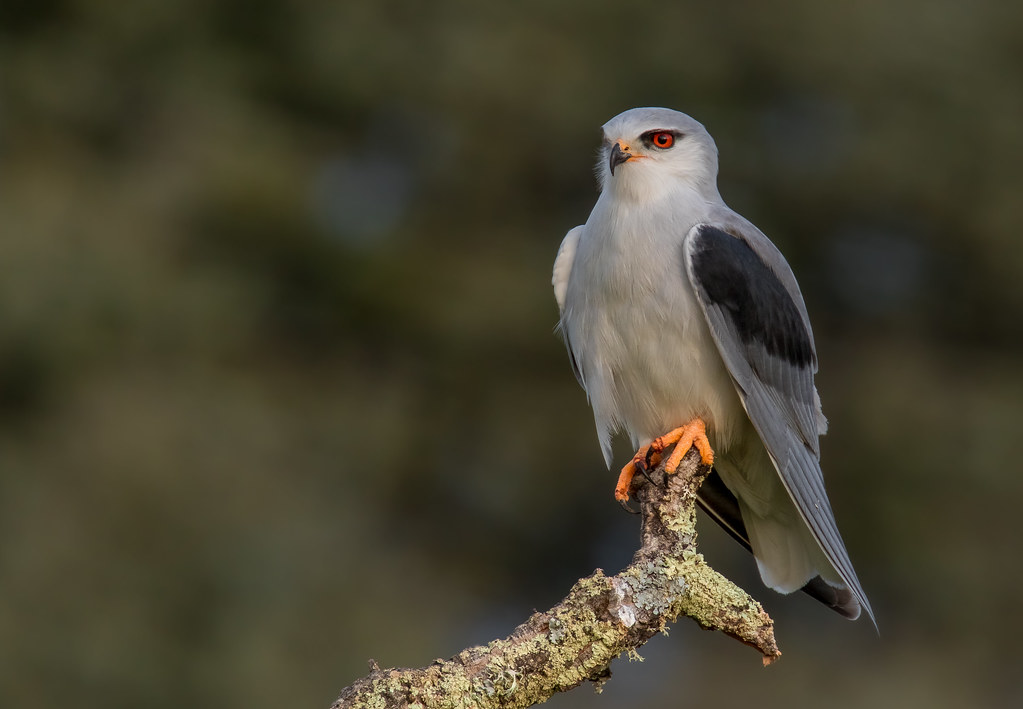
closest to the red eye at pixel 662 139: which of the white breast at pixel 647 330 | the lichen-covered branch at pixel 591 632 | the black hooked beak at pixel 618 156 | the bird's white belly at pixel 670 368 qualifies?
the black hooked beak at pixel 618 156

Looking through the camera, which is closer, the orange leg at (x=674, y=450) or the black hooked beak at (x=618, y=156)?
the orange leg at (x=674, y=450)

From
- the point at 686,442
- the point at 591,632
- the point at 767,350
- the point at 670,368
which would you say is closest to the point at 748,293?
the point at 767,350

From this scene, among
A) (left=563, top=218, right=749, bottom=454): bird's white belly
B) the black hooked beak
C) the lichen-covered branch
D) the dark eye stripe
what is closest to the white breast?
(left=563, top=218, right=749, bottom=454): bird's white belly

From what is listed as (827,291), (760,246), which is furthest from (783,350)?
(827,291)

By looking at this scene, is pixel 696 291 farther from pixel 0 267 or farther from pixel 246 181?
pixel 246 181

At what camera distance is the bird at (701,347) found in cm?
379

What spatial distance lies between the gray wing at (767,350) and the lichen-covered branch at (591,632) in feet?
2.15

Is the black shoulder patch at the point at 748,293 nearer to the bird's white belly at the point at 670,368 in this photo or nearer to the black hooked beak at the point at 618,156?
the bird's white belly at the point at 670,368

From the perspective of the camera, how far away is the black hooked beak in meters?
4.00

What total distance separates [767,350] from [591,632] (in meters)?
1.42

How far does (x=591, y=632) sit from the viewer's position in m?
2.81

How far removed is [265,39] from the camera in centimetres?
1231

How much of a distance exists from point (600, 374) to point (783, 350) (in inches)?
22.8

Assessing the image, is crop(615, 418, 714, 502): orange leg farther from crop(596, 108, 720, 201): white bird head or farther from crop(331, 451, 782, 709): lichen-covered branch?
crop(596, 108, 720, 201): white bird head
